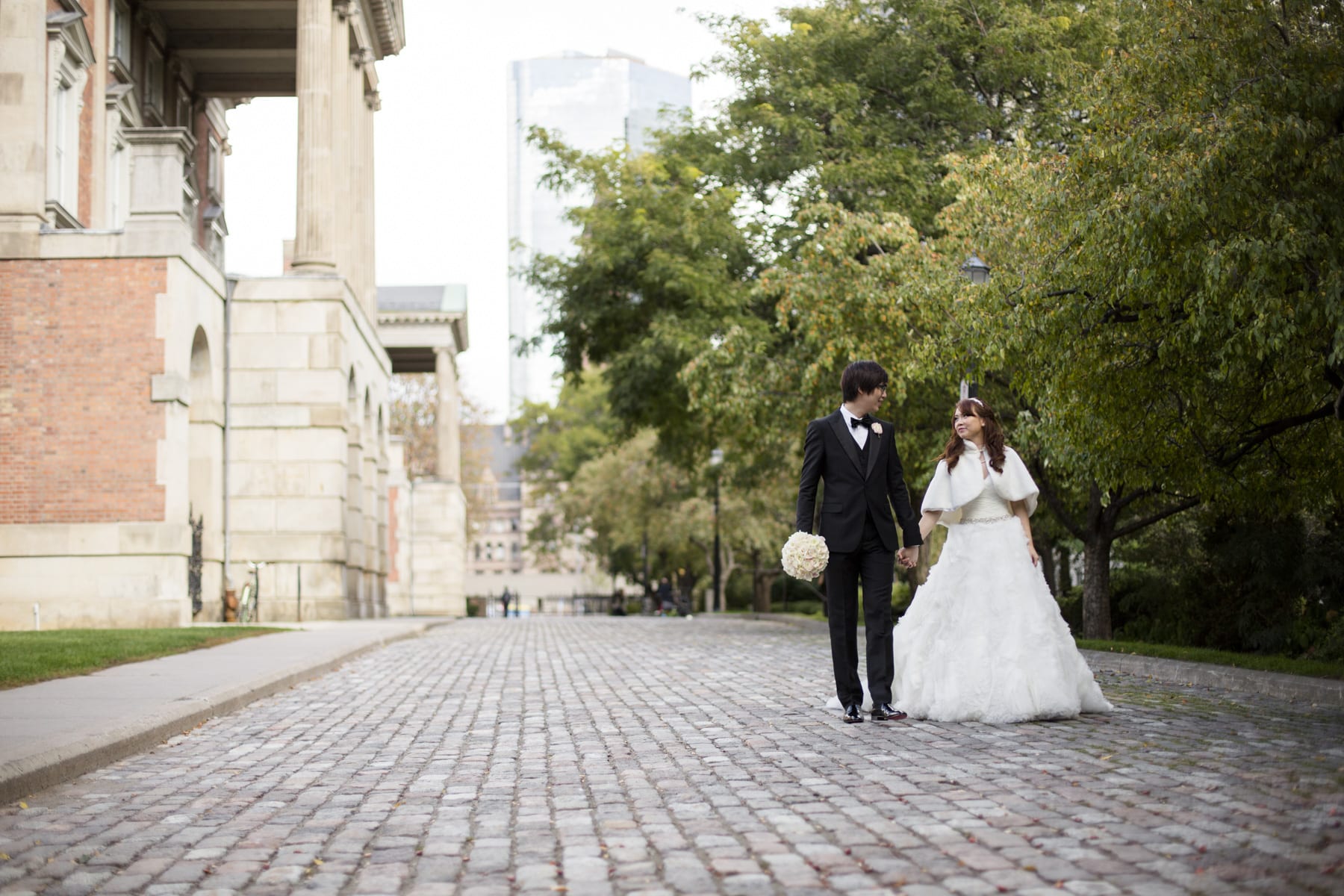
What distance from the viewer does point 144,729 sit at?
28.5 feet

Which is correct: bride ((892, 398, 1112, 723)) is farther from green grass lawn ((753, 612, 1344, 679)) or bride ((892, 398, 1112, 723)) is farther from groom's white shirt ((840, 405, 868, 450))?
green grass lawn ((753, 612, 1344, 679))

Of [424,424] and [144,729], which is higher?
[424,424]

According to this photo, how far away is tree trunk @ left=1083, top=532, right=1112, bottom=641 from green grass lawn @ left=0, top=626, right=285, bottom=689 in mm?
10555

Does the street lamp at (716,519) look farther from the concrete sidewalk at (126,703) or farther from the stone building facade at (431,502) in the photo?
the concrete sidewalk at (126,703)

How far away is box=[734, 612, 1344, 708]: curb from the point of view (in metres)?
10.3

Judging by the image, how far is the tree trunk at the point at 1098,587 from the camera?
17.8m


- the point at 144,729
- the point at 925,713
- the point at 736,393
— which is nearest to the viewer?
the point at 144,729

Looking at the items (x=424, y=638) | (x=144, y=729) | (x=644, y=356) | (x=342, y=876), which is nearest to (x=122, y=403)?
(x=424, y=638)

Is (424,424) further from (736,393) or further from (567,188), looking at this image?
(736,393)

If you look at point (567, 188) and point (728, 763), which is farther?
point (567, 188)

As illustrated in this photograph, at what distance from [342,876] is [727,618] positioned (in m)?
33.7

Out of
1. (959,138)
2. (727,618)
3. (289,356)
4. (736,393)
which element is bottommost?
(727,618)

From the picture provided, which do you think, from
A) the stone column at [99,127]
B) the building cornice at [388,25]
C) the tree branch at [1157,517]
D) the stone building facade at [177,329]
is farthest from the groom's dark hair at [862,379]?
the building cornice at [388,25]

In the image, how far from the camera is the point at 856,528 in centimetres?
905
